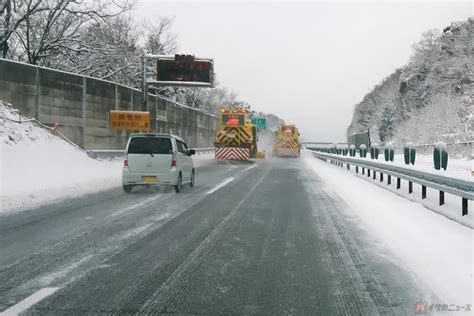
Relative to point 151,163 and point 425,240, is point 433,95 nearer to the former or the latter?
point 151,163

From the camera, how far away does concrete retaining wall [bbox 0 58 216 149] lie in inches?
656

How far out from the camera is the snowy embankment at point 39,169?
10.7m

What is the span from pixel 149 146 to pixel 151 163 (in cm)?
53

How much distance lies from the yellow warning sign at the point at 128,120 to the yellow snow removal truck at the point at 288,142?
82.5 feet

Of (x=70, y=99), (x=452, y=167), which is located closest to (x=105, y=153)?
(x=70, y=99)

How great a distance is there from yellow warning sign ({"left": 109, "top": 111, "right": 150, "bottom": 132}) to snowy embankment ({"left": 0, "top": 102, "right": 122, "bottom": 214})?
3156 millimetres

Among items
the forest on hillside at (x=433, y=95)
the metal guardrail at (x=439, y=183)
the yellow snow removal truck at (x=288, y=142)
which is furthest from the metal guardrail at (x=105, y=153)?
the forest on hillside at (x=433, y=95)

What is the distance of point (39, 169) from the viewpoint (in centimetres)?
1411

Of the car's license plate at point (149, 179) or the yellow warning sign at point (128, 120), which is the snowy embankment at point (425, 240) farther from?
the yellow warning sign at point (128, 120)

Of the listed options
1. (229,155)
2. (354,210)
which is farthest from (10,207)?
(229,155)

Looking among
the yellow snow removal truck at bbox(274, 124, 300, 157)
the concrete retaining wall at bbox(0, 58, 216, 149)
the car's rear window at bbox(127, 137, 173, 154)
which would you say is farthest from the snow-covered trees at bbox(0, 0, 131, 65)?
the yellow snow removal truck at bbox(274, 124, 300, 157)

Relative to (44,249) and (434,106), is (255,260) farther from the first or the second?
(434,106)

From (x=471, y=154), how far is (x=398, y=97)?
225 feet

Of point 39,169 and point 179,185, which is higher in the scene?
point 39,169
